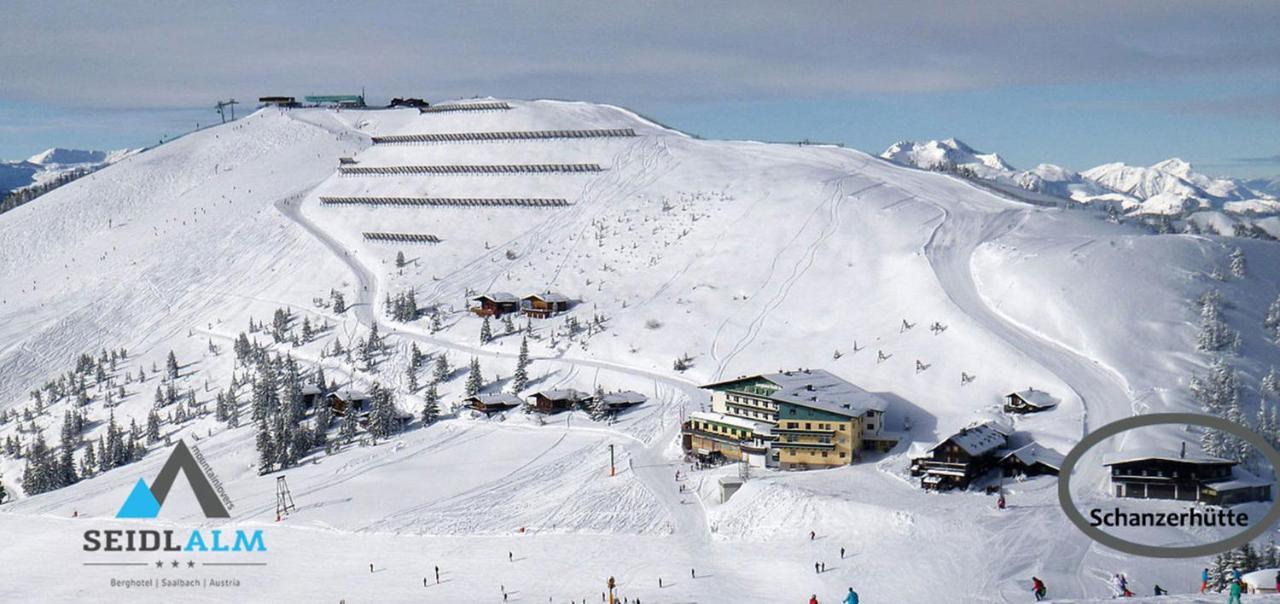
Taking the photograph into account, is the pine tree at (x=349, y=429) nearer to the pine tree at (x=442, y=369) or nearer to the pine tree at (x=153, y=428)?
the pine tree at (x=442, y=369)

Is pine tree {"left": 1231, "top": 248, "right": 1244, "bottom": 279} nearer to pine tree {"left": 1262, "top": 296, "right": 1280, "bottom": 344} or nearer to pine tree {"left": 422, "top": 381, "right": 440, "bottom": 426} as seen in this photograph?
pine tree {"left": 1262, "top": 296, "right": 1280, "bottom": 344}

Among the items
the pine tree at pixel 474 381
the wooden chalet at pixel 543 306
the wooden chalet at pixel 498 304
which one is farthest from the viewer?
the wooden chalet at pixel 498 304

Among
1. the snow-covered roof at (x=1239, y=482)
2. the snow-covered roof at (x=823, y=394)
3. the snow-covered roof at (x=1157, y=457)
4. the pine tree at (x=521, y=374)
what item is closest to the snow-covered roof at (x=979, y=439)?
the snow-covered roof at (x=1157, y=457)

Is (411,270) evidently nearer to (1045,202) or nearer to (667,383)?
(667,383)

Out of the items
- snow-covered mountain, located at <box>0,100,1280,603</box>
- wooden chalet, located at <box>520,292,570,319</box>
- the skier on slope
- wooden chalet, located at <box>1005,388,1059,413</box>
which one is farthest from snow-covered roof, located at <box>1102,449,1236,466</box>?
wooden chalet, located at <box>520,292,570,319</box>

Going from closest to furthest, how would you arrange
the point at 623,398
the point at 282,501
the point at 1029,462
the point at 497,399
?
the point at 1029,462
the point at 282,501
the point at 623,398
the point at 497,399

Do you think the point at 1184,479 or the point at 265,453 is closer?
the point at 1184,479

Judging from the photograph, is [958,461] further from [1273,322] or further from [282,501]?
[282,501]

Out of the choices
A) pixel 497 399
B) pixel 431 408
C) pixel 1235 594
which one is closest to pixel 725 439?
pixel 497 399
